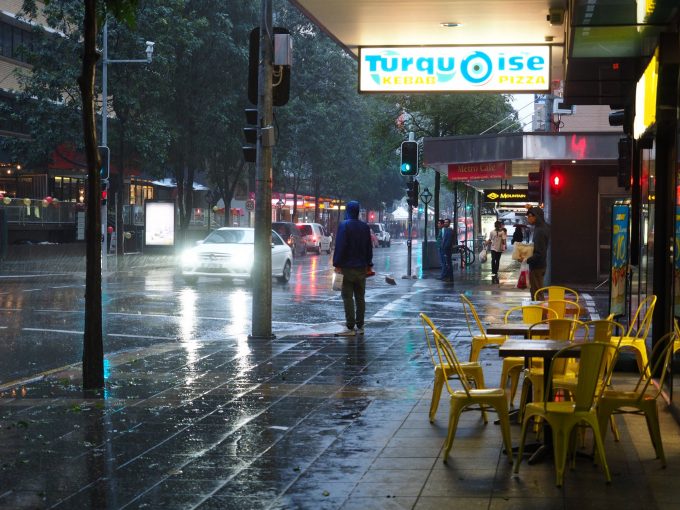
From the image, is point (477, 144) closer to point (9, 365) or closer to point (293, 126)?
point (9, 365)

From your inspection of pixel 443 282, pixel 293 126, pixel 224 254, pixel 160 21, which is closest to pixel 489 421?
pixel 224 254

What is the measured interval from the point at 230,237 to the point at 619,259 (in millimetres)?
16052

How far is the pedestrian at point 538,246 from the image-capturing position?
19047mm

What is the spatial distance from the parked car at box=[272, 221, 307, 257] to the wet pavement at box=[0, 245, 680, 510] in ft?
104

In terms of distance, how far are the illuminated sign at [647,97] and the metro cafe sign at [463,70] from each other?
10.6 ft

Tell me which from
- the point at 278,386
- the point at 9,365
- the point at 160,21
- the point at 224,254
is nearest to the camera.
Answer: the point at 278,386

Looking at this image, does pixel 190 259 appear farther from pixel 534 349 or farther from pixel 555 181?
pixel 534 349

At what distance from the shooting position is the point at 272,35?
1533 cm

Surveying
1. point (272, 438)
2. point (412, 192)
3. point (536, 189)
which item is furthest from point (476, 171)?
point (272, 438)

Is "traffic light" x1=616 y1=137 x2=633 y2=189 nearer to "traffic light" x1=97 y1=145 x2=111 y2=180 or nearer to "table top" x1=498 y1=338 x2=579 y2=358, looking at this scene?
"table top" x1=498 y1=338 x2=579 y2=358

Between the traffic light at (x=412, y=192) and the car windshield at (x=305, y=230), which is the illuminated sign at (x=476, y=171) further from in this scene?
the car windshield at (x=305, y=230)

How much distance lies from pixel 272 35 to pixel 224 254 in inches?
529

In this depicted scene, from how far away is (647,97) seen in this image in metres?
9.84

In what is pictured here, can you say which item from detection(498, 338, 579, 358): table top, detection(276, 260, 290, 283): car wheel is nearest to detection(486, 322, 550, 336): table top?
detection(498, 338, 579, 358): table top
